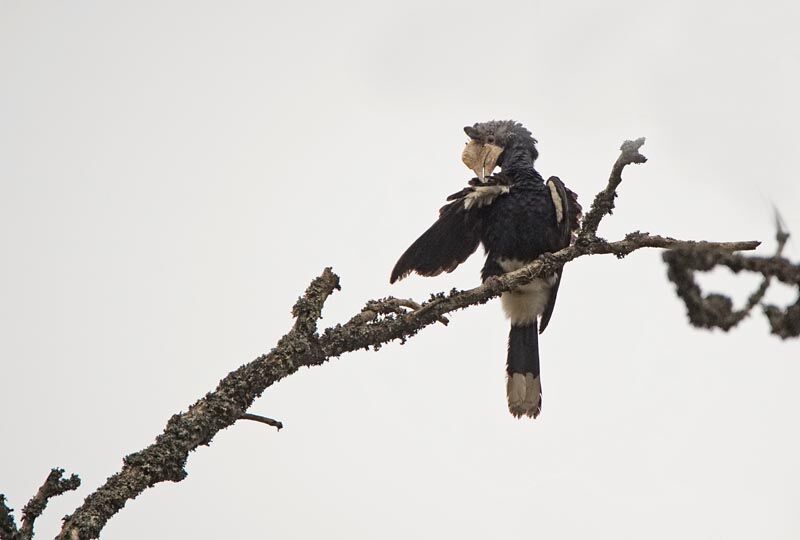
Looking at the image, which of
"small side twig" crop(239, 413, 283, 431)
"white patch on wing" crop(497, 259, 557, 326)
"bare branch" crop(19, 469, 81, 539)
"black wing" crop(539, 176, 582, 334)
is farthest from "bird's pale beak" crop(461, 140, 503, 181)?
"bare branch" crop(19, 469, 81, 539)

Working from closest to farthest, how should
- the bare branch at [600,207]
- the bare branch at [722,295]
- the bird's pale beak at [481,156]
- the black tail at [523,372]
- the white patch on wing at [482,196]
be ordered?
the bare branch at [722,295], the bare branch at [600,207], the white patch on wing at [482,196], the black tail at [523,372], the bird's pale beak at [481,156]

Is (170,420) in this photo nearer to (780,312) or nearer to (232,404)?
(232,404)

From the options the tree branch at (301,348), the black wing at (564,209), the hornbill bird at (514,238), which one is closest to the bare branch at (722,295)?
the tree branch at (301,348)

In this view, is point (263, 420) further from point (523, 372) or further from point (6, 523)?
point (523, 372)

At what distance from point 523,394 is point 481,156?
155 centimetres

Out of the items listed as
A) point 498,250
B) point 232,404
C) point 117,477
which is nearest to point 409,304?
point 232,404

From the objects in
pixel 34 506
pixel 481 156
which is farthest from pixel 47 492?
pixel 481 156

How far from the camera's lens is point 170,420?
3236mm

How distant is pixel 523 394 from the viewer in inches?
221

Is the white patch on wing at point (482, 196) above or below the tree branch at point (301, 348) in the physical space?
above

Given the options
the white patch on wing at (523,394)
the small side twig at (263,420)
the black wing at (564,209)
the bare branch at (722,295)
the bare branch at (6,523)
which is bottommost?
the bare branch at (6,523)

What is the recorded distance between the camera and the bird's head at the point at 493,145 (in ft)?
19.7

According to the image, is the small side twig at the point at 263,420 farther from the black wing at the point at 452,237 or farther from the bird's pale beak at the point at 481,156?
the bird's pale beak at the point at 481,156

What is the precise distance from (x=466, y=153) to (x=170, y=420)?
3329 millimetres
